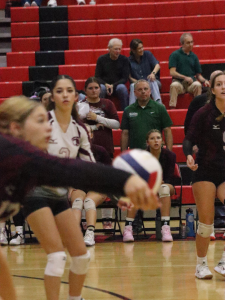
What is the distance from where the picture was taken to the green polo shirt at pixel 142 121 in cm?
739

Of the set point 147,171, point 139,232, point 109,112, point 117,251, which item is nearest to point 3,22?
point 109,112

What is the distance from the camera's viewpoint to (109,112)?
291 inches

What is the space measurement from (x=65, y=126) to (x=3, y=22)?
851 centimetres

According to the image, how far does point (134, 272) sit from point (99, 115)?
2753 mm

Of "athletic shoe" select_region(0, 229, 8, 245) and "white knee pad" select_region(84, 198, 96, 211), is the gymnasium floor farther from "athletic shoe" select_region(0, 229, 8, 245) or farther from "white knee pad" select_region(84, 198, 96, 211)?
"white knee pad" select_region(84, 198, 96, 211)

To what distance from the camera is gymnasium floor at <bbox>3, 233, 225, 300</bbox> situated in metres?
4.39

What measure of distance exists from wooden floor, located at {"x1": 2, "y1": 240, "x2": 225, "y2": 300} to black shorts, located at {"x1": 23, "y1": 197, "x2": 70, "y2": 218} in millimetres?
1266

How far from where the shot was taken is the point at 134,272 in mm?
5219

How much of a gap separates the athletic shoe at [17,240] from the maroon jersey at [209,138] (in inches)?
125

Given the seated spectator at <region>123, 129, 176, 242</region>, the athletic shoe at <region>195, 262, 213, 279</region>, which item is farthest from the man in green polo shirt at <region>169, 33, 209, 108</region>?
the athletic shoe at <region>195, 262, 213, 279</region>

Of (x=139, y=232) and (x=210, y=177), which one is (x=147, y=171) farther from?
(x=139, y=232)

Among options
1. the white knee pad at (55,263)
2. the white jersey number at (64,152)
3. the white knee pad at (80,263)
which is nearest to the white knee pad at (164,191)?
the white jersey number at (64,152)

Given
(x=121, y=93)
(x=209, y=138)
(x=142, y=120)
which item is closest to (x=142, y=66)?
(x=121, y=93)

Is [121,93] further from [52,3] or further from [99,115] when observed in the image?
[52,3]
